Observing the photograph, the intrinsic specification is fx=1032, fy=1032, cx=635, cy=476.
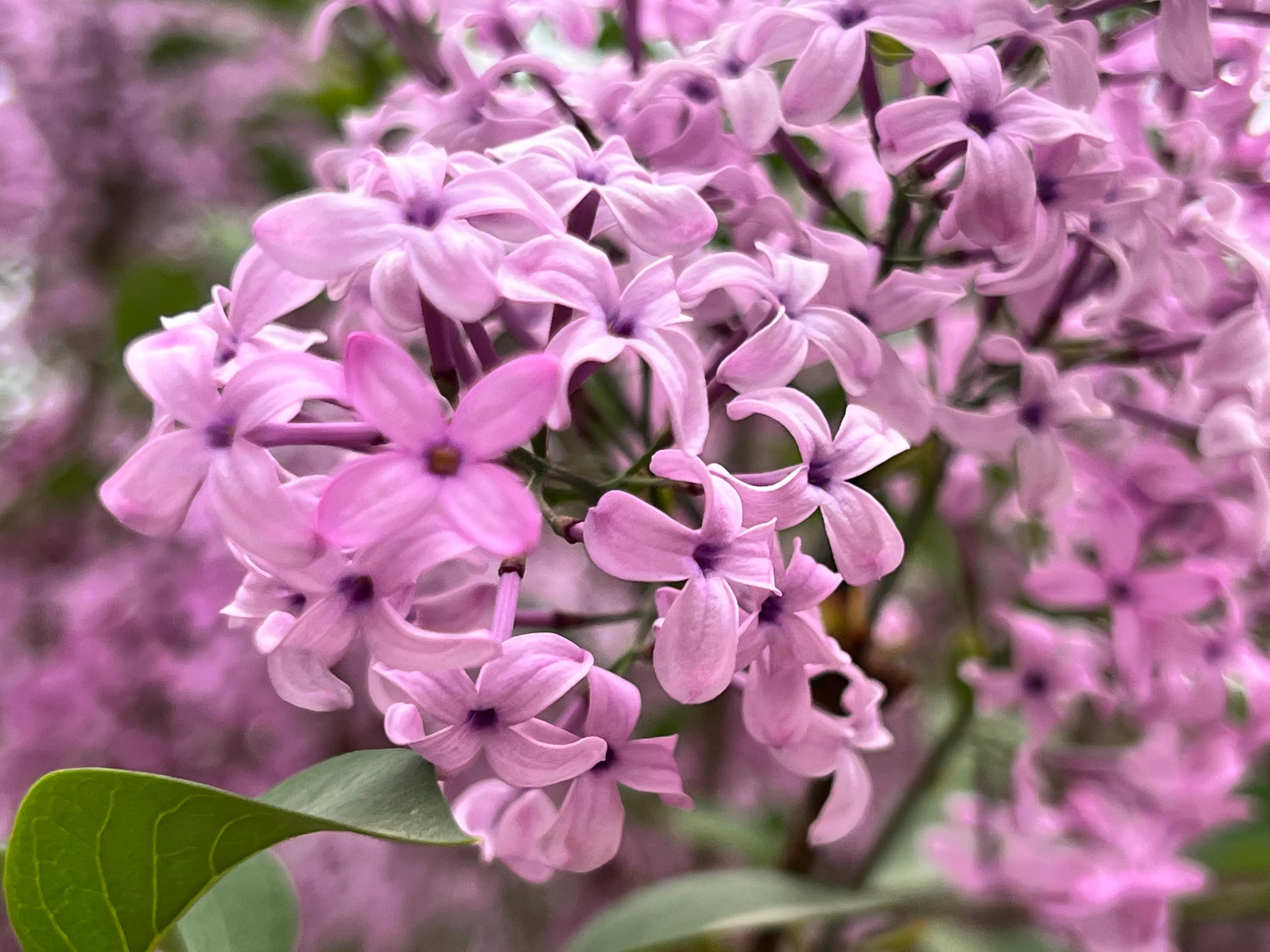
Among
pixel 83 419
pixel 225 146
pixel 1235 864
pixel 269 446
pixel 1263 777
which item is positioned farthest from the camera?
pixel 225 146

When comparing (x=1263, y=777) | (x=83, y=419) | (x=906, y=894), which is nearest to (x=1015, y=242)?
(x=906, y=894)

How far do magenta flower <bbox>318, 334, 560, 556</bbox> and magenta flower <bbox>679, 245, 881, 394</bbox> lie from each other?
0.27ft

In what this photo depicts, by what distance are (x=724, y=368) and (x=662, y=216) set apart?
0.05 metres

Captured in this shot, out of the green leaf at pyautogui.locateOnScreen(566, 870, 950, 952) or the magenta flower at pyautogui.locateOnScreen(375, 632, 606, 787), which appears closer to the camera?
the magenta flower at pyautogui.locateOnScreen(375, 632, 606, 787)

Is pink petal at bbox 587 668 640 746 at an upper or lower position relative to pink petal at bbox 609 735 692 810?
upper

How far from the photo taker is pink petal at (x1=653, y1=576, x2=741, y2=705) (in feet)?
0.95

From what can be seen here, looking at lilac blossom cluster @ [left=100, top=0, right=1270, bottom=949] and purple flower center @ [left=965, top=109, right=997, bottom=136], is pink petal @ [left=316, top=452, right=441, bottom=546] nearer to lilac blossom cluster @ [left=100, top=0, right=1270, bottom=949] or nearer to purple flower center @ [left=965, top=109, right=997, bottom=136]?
lilac blossom cluster @ [left=100, top=0, right=1270, bottom=949]

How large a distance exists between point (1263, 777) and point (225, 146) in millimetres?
1362

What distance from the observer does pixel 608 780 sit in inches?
13.0

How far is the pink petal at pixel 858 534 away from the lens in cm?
32

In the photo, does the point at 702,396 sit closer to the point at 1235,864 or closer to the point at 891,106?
the point at 891,106

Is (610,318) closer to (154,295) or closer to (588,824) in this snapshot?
(588,824)

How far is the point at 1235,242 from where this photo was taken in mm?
407

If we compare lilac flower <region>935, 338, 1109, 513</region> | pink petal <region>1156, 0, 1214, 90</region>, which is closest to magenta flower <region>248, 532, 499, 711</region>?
lilac flower <region>935, 338, 1109, 513</region>
